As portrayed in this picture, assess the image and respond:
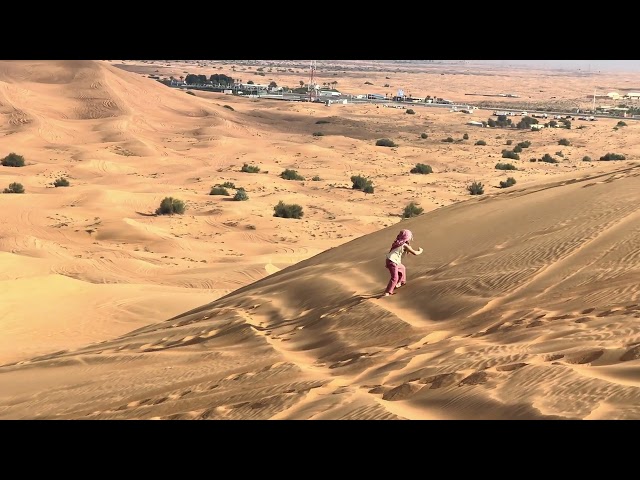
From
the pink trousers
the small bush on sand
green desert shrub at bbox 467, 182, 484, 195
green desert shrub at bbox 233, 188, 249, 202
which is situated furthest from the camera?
the small bush on sand

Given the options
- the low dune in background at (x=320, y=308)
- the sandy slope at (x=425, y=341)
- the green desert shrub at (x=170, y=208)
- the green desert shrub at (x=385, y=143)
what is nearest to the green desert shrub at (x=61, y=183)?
the low dune in background at (x=320, y=308)

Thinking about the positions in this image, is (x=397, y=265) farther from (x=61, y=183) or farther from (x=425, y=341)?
(x=61, y=183)

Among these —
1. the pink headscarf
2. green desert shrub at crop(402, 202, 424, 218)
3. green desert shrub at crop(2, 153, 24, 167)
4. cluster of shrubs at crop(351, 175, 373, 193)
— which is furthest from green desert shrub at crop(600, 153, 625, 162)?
the pink headscarf

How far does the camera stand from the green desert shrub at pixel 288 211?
27.2 meters

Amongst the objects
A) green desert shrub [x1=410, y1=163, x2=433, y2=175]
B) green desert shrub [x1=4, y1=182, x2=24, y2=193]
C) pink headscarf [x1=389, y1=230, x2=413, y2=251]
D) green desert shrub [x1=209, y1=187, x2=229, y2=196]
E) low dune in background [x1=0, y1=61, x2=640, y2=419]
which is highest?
pink headscarf [x1=389, y1=230, x2=413, y2=251]

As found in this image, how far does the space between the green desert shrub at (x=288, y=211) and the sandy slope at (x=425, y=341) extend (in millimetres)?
15329

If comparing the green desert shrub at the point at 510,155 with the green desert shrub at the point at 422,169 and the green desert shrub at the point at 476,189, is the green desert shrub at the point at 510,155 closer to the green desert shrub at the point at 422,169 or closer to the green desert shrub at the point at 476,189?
the green desert shrub at the point at 422,169

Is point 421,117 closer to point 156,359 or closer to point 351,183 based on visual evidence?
point 351,183

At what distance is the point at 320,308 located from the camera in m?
9.34

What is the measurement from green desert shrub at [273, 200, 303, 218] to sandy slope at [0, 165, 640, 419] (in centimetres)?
1533

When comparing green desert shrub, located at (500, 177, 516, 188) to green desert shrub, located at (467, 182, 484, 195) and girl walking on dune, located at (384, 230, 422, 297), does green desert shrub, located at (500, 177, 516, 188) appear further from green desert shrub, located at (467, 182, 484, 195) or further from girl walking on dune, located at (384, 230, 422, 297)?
girl walking on dune, located at (384, 230, 422, 297)

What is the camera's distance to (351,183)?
118 feet

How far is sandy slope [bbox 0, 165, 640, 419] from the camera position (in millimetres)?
5738
